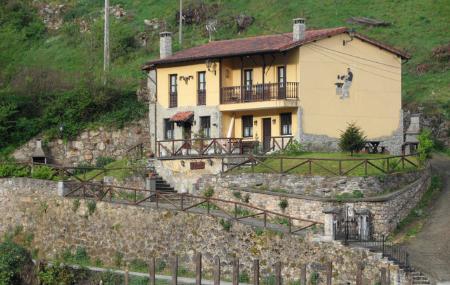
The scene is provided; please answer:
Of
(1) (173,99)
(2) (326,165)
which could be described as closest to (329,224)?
(2) (326,165)

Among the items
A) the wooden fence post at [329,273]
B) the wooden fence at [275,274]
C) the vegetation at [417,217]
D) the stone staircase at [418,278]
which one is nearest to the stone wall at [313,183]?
the vegetation at [417,217]

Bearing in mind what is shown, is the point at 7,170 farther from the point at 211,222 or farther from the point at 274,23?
the point at 274,23

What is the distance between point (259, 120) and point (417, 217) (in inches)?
464

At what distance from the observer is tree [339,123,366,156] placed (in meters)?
55.7

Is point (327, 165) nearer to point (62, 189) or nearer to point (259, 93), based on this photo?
point (259, 93)

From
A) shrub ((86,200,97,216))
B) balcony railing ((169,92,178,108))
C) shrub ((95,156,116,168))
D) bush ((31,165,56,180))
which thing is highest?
balcony railing ((169,92,178,108))

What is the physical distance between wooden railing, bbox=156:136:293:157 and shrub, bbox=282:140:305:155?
44 centimetres

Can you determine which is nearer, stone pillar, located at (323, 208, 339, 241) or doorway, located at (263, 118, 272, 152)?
stone pillar, located at (323, 208, 339, 241)

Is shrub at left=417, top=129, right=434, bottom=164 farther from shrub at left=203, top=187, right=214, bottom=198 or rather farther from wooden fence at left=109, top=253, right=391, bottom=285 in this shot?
wooden fence at left=109, top=253, right=391, bottom=285

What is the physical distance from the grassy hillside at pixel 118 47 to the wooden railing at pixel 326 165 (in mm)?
14475

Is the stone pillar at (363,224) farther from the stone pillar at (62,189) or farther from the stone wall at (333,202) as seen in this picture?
the stone pillar at (62,189)

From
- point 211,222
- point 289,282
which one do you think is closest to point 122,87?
point 211,222

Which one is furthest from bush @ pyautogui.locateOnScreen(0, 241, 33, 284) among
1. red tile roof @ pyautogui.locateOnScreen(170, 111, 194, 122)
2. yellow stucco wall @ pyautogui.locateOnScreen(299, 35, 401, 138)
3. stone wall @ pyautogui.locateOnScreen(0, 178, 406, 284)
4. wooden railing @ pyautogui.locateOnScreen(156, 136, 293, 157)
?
yellow stucco wall @ pyautogui.locateOnScreen(299, 35, 401, 138)

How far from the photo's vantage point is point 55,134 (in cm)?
6844
